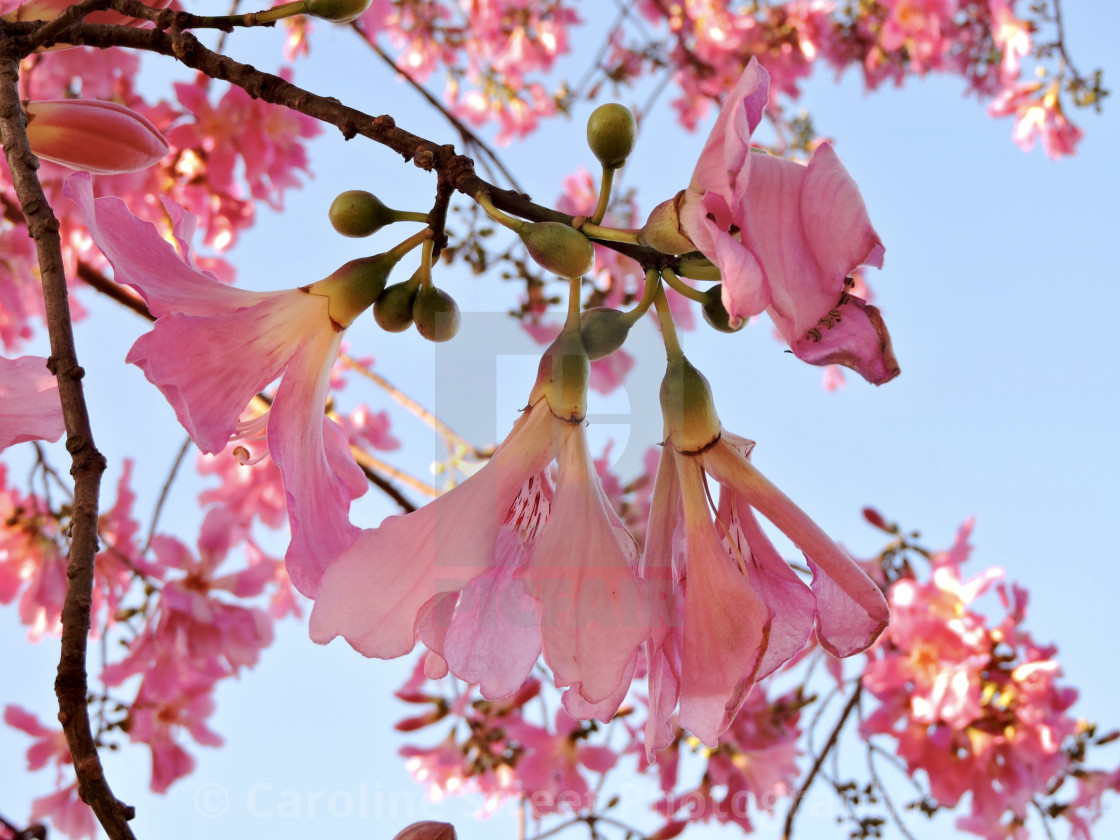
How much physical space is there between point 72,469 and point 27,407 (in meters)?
0.15

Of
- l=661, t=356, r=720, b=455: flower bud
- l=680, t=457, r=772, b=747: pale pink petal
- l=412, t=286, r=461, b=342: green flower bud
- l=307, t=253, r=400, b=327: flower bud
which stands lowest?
l=680, t=457, r=772, b=747: pale pink petal

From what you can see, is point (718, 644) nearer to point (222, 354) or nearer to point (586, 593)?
point (586, 593)

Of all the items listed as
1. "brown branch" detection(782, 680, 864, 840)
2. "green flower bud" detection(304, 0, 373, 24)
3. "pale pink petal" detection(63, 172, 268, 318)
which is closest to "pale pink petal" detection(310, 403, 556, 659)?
"pale pink petal" detection(63, 172, 268, 318)

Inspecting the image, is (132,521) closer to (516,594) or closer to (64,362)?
(64,362)

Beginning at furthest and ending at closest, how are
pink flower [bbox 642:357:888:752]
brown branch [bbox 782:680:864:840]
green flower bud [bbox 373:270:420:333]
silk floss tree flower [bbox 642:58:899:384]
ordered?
brown branch [bbox 782:680:864:840], green flower bud [bbox 373:270:420:333], pink flower [bbox 642:357:888:752], silk floss tree flower [bbox 642:58:899:384]

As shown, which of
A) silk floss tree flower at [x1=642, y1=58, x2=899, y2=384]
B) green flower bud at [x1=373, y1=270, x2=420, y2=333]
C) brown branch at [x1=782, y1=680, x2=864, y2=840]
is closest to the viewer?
silk floss tree flower at [x1=642, y1=58, x2=899, y2=384]

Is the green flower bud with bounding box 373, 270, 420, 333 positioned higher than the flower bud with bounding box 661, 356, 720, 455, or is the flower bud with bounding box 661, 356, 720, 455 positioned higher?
the green flower bud with bounding box 373, 270, 420, 333

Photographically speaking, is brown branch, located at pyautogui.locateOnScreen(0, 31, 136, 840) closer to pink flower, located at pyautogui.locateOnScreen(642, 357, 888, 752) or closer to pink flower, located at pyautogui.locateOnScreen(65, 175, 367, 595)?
pink flower, located at pyautogui.locateOnScreen(65, 175, 367, 595)

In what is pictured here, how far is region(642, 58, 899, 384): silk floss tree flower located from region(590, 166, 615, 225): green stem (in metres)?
0.07

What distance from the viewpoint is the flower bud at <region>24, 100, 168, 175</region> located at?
725mm

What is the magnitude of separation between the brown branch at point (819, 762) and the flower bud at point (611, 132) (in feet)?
4.96

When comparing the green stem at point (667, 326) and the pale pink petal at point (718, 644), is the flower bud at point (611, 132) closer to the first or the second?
the green stem at point (667, 326)

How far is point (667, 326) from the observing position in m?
0.61

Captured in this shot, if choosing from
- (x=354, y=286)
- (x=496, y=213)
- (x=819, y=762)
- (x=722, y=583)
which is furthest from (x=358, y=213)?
(x=819, y=762)
